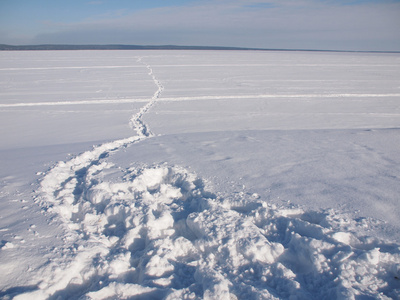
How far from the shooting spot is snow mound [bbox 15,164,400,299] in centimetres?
183

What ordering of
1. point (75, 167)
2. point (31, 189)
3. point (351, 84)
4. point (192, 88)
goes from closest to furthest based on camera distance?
point (31, 189) < point (75, 167) < point (192, 88) < point (351, 84)

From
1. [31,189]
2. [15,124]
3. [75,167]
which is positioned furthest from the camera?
[15,124]

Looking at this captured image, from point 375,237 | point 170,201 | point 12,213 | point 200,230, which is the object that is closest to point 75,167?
point 12,213

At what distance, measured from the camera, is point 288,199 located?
106 inches

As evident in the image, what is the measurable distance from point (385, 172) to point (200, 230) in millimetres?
2132

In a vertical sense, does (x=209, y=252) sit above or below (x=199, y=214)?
below

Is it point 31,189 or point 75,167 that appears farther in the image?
point 75,167

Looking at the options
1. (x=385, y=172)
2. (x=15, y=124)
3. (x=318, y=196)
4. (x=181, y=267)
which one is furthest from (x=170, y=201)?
(x=15, y=124)

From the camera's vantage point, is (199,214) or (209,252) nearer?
Result: (209,252)

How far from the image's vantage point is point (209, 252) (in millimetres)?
2186

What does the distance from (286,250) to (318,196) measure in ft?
2.67

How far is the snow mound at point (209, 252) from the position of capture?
183 cm

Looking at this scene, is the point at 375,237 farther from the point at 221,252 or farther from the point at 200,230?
the point at 200,230

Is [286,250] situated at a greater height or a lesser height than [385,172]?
lesser
